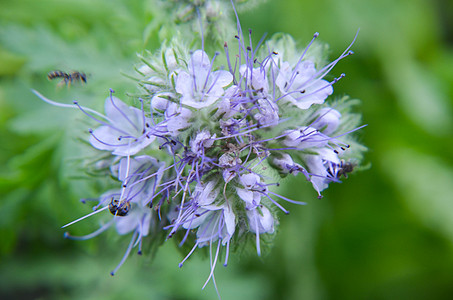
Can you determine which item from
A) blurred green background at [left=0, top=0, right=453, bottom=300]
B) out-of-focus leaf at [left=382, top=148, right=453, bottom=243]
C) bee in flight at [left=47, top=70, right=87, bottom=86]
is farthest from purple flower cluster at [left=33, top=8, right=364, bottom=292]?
out-of-focus leaf at [left=382, top=148, right=453, bottom=243]

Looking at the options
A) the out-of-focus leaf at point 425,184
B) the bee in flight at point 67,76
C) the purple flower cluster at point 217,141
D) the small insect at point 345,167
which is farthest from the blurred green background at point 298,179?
the small insect at point 345,167

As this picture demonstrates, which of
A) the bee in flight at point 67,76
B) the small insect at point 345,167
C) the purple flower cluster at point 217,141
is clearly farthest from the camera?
the bee in flight at point 67,76

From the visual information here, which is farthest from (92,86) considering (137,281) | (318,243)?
(318,243)

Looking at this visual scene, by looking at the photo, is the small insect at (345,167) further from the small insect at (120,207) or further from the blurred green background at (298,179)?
the blurred green background at (298,179)

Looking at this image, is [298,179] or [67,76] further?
[298,179]

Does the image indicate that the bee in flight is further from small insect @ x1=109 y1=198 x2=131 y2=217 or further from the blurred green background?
small insect @ x1=109 y1=198 x2=131 y2=217

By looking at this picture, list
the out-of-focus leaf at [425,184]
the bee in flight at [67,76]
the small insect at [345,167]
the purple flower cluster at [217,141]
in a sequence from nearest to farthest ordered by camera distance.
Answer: the purple flower cluster at [217,141], the small insect at [345,167], the bee in flight at [67,76], the out-of-focus leaf at [425,184]

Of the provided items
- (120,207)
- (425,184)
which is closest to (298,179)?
(425,184)

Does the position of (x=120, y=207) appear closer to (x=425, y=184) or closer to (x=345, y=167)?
(x=345, y=167)

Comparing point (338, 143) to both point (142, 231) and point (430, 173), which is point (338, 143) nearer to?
point (142, 231)
